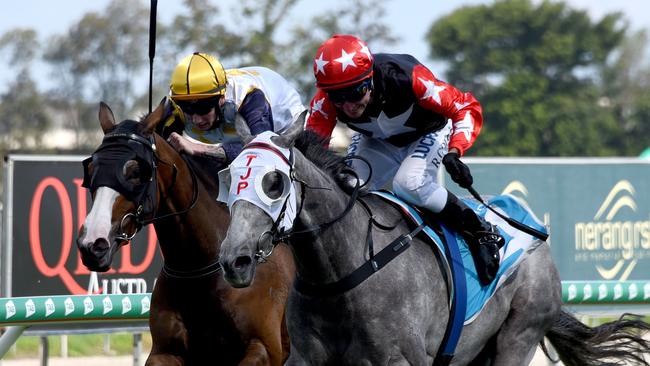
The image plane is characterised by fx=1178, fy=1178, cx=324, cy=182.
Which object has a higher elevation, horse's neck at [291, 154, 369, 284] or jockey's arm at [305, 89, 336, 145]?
jockey's arm at [305, 89, 336, 145]

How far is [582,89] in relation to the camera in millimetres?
52625

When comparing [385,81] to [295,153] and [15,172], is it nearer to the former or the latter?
[295,153]

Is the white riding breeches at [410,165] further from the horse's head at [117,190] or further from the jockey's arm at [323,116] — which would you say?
the horse's head at [117,190]

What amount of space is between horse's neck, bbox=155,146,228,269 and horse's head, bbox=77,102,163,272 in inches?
6.1

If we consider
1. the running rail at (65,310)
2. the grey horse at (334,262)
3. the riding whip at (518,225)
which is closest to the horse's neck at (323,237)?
the grey horse at (334,262)

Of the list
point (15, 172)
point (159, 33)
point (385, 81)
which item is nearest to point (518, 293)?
point (385, 81)

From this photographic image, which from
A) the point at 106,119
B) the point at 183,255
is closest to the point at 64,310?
the point at 183,255

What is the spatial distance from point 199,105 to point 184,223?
1.60 feet

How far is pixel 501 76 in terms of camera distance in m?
51.8

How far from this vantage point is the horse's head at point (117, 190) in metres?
4.30

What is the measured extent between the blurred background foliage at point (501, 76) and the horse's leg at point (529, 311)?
3216 centimetres

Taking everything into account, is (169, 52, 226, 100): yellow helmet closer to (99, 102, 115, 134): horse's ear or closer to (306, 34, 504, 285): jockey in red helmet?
(99, 102, 115, 134): horse's ear

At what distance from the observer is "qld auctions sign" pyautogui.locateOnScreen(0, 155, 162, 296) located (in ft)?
24.7

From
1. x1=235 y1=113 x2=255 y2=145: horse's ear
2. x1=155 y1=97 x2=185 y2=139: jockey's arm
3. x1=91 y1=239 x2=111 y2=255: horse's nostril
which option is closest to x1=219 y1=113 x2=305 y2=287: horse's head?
x1=235 y1=113 x2=255 y2=145: horse's ear
